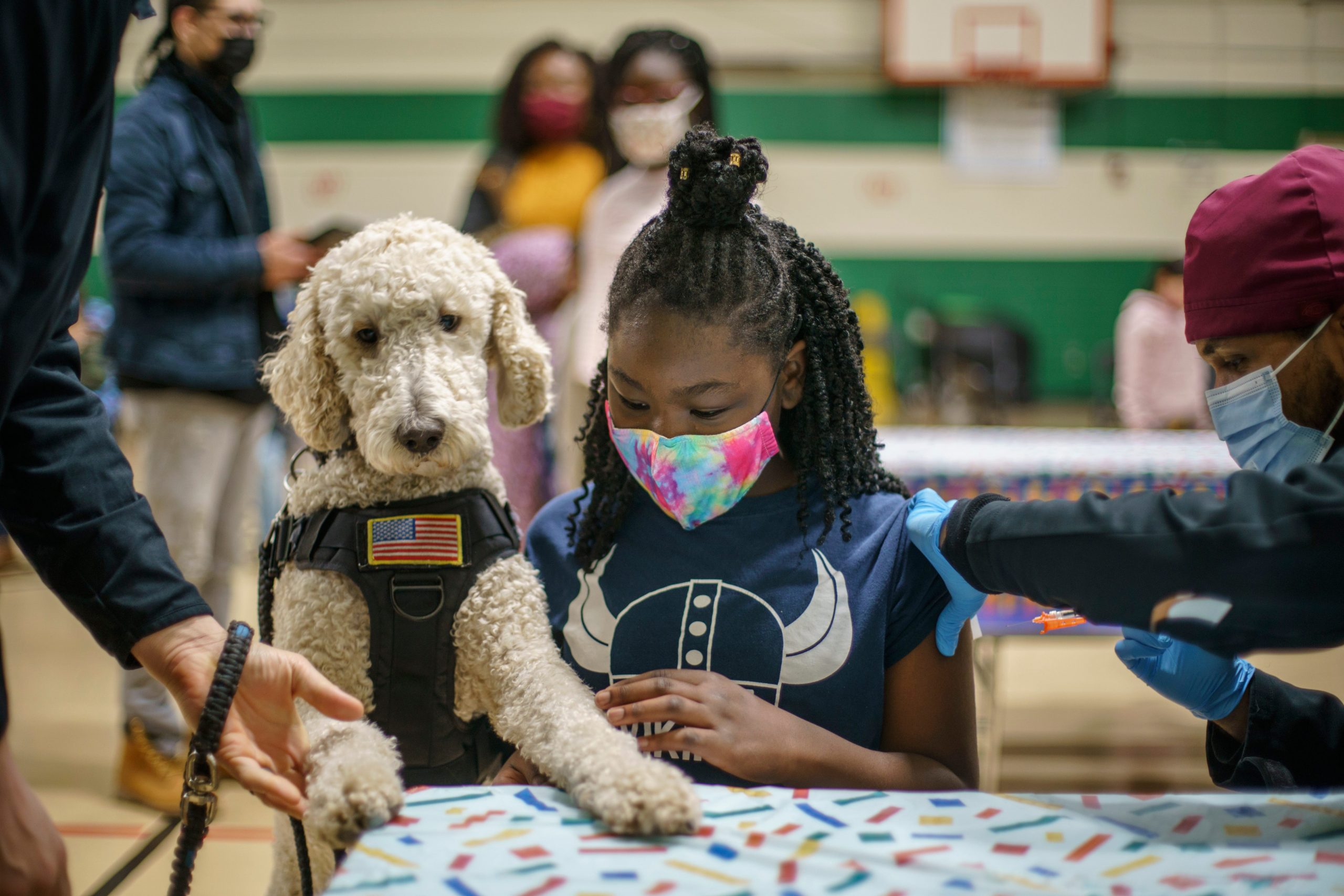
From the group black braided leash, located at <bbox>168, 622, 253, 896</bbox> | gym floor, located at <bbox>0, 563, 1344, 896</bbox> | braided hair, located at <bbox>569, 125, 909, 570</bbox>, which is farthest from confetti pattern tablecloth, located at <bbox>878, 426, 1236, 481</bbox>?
black braided leash, located at <bbox>168, 622, 253, 896</bbox>

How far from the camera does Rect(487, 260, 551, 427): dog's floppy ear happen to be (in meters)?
1.45

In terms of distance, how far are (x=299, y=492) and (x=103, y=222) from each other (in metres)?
1.73

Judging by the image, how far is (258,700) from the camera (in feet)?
3.75

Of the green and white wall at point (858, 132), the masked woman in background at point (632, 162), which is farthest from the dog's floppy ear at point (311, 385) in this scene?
the green and white wall at point (858, 132)

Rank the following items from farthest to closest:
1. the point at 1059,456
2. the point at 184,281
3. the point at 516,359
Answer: the point at 1059,456 < the point at 184,281 < the point at 516,359

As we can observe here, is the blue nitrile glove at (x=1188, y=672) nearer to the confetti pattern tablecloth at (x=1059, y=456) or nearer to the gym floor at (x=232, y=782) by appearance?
the gym floor at (x=232, y=782)

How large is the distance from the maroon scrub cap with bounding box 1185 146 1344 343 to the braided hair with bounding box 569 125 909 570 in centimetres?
50

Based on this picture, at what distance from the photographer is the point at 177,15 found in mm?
A: 2684

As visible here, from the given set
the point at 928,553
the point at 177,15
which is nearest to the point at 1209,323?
the point at 928,553

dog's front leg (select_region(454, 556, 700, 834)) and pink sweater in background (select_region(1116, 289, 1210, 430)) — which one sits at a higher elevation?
pink sweater in background (select_region(1116, 289, 1210, 430))

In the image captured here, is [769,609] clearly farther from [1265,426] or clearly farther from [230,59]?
[230,59]

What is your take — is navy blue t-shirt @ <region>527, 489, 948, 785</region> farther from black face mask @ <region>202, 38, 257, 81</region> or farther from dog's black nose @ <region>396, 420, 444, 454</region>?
black face mask @ <region>202, 38, 257, 81</region>

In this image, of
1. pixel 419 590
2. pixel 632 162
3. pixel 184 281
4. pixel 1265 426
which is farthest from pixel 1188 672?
pixel 184 281

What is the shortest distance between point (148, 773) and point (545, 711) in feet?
7.32
